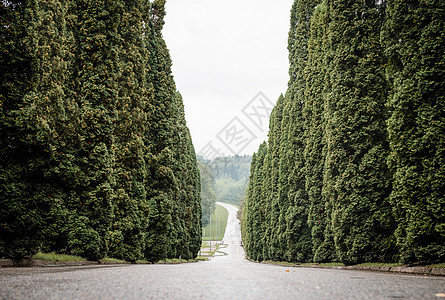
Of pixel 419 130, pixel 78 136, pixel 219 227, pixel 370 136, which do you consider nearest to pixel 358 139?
pixel 370 136

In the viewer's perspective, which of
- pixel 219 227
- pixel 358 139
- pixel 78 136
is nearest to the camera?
pixel 78 136

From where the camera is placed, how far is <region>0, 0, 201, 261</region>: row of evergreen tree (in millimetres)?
9258

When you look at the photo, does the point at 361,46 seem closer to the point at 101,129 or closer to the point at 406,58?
the point at 406,58

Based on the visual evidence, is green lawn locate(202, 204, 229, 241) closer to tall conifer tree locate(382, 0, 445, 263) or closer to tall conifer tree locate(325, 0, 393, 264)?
tall conifer tree locate(325, 0, 393, 264)

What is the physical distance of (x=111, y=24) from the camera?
13.6 meters

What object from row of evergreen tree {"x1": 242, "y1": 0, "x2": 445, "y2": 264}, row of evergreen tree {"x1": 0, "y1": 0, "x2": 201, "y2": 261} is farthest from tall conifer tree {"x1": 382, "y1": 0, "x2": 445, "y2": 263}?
row of evergreen tree {"x1": 0, "y1": 0, "x2": 201, "y2": 261}

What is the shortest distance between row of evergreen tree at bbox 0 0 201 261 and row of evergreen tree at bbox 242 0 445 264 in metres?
7.01

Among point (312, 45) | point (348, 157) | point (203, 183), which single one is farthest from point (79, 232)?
point (203, 183)

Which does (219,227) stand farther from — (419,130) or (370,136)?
(419,130)

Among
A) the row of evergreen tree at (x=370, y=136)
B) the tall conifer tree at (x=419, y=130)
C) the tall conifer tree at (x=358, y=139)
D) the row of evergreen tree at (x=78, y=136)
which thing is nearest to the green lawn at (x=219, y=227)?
the row of evergreen tree at (x=370, y=136)

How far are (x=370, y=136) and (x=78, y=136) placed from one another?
31.1 ft

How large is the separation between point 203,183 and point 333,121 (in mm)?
80864

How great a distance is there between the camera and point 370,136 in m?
12.3

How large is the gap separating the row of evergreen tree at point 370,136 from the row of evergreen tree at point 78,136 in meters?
7.01
